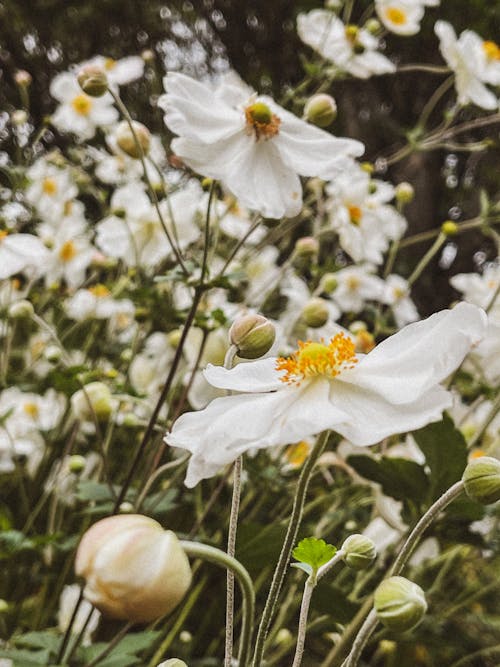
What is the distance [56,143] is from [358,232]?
177 centimetres

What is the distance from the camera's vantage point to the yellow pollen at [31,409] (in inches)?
40.4

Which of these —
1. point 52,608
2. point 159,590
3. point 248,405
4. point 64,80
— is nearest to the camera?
point 159,590

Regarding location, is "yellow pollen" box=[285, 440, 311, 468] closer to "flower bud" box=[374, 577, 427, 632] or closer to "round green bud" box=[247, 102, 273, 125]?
"round green bud" box=[247, 102, 273, 125]

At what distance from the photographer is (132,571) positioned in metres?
0.24

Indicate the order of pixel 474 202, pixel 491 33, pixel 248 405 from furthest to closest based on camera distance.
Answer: pixel 474 202
pixel 491 33
pixel 248 405

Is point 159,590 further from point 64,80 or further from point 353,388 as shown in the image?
point 64,80

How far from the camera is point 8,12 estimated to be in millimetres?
2328

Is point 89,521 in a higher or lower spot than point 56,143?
lower

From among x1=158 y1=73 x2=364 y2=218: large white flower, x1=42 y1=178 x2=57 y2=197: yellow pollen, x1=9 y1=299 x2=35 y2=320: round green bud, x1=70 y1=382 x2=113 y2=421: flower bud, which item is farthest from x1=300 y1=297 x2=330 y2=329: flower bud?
x1=42 y1=178 x2=57 y2=197: yellow pollen

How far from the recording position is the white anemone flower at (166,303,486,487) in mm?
318

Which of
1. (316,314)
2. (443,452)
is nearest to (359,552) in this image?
(443,452)

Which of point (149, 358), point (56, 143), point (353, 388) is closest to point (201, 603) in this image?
point (149, 358)

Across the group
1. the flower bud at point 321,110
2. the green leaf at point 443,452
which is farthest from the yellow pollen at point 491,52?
the green leaf at point 443,452

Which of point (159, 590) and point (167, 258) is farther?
point (167, 258)
